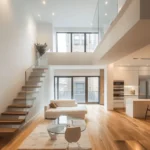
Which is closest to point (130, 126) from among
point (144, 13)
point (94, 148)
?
point (94, 148)

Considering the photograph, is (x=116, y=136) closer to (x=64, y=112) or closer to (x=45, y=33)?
(x=64, y=112)

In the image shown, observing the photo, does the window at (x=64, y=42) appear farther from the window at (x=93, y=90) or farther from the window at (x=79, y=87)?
the window at (x=93, y=90)

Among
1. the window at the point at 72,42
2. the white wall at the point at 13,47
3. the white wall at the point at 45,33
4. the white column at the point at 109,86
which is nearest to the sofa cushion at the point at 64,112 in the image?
the white wall at the point at 13,47

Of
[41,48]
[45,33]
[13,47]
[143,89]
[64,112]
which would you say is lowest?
[64,112]

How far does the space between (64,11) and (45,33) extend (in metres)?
2.39

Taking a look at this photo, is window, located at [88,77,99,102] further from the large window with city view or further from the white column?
the white column

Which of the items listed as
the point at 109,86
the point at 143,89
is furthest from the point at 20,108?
the point at 143,89

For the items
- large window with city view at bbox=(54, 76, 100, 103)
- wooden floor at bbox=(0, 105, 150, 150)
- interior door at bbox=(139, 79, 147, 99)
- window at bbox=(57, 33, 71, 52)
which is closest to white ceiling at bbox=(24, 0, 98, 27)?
window at bbox=(57, 33, 71, 52)

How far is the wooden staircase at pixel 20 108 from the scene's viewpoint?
6094 millimetres

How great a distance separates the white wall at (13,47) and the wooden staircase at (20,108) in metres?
0.24

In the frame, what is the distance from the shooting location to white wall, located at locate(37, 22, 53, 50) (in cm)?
1234

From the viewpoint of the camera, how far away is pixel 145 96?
11.5 metres

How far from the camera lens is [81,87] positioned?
14.2 metres

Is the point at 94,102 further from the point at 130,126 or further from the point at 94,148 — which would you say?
the point at 94,148
